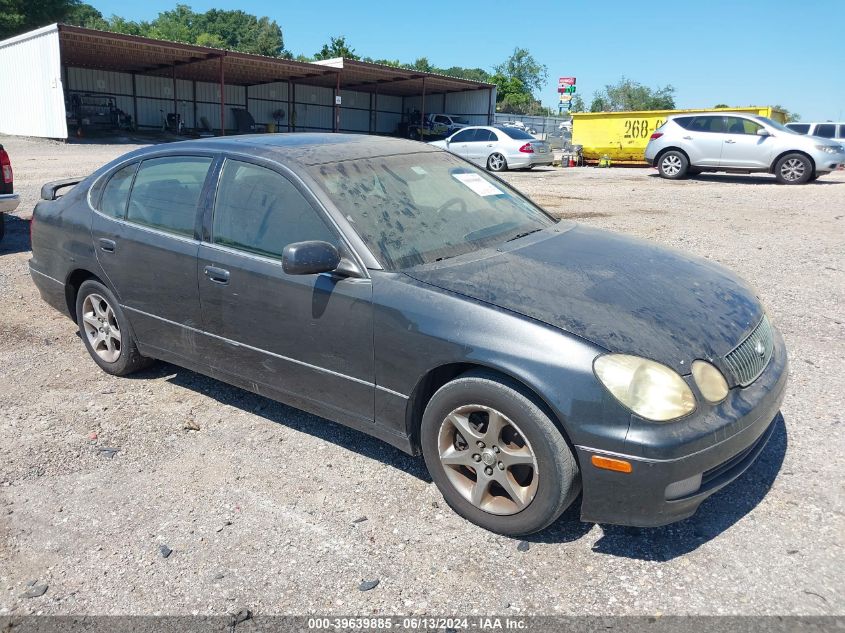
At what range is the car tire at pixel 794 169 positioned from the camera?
53.0 feet

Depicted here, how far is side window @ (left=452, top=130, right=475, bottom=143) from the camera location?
2080cm

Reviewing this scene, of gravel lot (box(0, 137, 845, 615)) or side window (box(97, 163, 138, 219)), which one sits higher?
side window (box(97, 163, 138, 219))

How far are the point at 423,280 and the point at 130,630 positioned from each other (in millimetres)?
1775

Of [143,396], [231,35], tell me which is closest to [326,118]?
[143,396]

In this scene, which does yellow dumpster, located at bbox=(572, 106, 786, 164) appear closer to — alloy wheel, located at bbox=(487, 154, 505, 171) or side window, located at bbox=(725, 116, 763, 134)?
alloy wheel, located at bbox=(487, 154, 505, 171)

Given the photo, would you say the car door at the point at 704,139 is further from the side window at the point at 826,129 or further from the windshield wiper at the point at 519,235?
the windshield wiper at the point at 519,235

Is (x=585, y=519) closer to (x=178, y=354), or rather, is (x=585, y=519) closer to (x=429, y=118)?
(x=178, y=354)

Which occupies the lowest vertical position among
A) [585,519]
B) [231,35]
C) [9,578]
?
[9,578]

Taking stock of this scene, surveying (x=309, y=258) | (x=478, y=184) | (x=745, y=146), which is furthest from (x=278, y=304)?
(x=745, y=146)

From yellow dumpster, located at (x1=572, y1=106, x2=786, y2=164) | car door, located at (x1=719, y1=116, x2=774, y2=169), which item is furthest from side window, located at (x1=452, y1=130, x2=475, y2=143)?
car door, located at (x1=719, y1=116, x2=774, y2=169)

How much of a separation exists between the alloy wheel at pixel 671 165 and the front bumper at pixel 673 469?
1675 centimetres

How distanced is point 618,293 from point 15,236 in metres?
8.77

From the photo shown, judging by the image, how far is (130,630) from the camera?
242cm

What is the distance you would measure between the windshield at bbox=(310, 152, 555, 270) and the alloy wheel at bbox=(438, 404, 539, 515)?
811 mm
